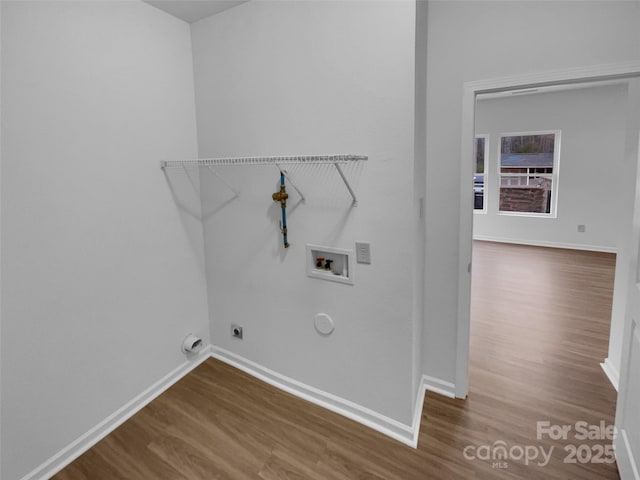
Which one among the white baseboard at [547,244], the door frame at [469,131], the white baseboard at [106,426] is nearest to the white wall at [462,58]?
the door frame at [469,131]

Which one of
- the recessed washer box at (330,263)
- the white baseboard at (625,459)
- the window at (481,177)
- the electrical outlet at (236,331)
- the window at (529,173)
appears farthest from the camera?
the window at (481,177)

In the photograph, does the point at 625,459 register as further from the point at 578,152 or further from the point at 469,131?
the point at 578,152

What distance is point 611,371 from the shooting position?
2453mm

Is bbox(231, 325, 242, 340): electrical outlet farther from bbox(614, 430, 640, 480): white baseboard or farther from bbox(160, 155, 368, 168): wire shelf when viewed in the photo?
bbox(614, 430, 640, 480): white baseboard

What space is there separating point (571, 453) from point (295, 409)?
1.56 metres

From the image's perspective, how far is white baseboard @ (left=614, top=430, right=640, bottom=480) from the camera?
1509mm

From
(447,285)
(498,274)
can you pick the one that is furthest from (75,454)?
(498,274)

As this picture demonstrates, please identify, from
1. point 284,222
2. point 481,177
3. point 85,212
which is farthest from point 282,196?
point 481,177

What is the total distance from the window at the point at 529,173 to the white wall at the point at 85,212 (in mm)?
6076

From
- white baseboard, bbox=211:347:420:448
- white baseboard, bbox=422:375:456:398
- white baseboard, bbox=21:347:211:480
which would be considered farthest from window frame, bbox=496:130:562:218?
white baseboard, bbox=21:347:211:480

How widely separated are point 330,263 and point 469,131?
1.11 metres

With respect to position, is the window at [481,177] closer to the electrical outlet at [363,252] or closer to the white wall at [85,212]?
the electrical outlet at [363,252]

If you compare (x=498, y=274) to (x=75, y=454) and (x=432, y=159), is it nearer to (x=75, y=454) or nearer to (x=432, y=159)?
(x=432, y=159)

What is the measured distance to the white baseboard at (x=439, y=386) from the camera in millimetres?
2307
